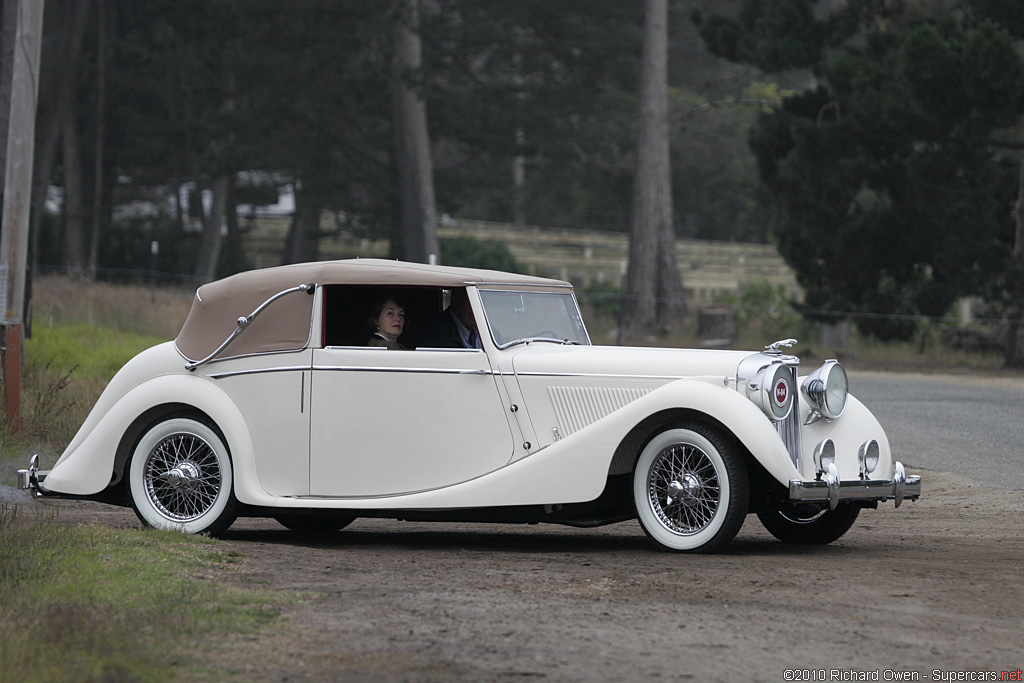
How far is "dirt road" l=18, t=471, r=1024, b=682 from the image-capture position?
4898 mm

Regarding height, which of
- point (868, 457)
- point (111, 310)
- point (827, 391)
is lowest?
point (868, 457)

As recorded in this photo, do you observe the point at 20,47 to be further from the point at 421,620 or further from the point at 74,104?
the point at 74,104

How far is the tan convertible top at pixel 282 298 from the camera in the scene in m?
8.30

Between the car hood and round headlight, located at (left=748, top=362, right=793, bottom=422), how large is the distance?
0.17 meters

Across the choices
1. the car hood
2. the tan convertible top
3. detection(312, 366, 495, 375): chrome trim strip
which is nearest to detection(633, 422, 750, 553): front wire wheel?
the car hood

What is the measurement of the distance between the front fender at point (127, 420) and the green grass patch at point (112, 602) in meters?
0.49

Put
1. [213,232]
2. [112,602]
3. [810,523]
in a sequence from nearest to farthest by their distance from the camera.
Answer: [112,602] < [810,523] < [213,232]

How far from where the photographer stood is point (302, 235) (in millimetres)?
43594

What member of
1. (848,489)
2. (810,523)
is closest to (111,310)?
(810,523)

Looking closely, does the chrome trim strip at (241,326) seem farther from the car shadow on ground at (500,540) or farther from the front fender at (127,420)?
the car shadow on ground at (500,540)

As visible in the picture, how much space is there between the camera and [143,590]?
240 inches

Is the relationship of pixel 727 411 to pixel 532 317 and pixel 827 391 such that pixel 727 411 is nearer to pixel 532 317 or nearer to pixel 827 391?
pixel 827 391

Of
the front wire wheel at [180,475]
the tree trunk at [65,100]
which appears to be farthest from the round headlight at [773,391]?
the tree trunk at [65,100]

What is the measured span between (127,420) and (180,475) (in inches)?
19.2
